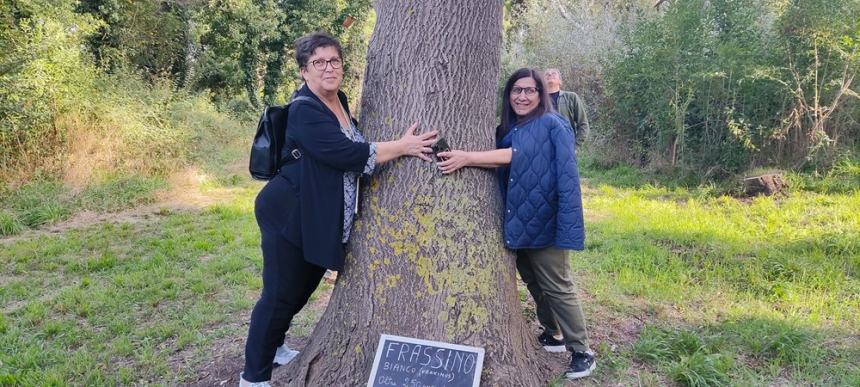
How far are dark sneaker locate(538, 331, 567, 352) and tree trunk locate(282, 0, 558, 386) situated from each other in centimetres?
52

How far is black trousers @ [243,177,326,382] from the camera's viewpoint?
9.39 ft

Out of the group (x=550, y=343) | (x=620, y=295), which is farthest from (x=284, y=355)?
(x=620, y=295)

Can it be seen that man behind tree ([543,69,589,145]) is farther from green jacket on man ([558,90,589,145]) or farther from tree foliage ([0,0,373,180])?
tree foliage ([0,0,373,180])

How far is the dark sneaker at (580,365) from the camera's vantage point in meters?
3.29

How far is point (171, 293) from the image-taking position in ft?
16.4

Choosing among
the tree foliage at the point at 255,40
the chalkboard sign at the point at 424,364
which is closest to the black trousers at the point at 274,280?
the chalkboard sign at the point at 424,364

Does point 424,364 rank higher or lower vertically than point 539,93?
lower

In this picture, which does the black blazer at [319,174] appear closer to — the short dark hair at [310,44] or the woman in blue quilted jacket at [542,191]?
the short dark hair at [310,44]

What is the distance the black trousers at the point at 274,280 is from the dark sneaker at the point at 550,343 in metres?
1.56

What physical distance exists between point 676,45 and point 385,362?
27.1ft

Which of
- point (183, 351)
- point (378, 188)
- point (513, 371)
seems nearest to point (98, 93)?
point (183, 351)

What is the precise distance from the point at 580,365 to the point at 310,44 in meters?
2.32

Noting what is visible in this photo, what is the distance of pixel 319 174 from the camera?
2789 mm

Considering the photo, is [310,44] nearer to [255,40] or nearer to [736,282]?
[736,282]
